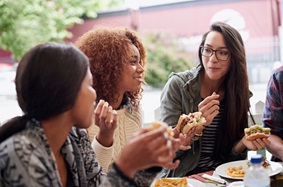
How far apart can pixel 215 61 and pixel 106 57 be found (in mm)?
677

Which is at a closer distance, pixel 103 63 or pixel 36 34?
pixel 103 63

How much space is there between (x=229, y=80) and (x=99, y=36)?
88cm

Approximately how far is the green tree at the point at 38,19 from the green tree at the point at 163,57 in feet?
2.91

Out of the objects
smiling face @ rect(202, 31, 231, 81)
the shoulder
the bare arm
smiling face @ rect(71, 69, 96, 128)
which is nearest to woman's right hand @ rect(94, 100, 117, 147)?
smiling face @ rect(71, 69, 96, 128)

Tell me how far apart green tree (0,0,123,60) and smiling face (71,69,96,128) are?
4.56m

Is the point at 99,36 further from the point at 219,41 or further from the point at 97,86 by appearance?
the point at 219,41

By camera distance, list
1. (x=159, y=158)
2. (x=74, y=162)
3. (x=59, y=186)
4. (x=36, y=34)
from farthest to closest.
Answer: (x=36, y=34) < (x=74, y=162) < (x=59, y=186) < (x=159, y=158)

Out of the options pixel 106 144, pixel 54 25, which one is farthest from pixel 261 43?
pixel 106 144

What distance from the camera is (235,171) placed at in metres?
1.94

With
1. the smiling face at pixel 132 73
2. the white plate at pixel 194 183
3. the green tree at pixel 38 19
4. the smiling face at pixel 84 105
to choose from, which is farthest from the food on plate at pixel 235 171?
the green tree at pixel 38 19

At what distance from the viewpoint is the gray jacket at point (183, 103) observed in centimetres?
251

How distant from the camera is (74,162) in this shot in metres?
1.59

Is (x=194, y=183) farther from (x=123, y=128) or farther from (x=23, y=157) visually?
(x=23, y=157)

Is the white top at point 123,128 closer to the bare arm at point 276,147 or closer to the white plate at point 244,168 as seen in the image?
the white plate at point 244,168
